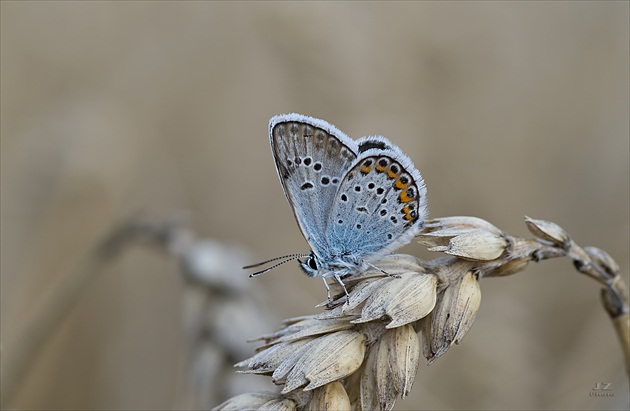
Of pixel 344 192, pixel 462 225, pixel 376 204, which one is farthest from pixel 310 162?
pixel 462 225

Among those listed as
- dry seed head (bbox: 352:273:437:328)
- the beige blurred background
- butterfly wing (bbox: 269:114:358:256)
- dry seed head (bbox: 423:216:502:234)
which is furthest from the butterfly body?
the beige blurred background

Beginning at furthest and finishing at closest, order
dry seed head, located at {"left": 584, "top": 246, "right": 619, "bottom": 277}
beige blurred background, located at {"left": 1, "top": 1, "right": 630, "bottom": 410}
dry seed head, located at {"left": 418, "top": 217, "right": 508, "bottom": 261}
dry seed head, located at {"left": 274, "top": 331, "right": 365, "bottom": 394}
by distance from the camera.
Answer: beige blurred background, located at {"left": 1, "top": 1, "right": 630, "bottom": 410}
dry seed head, located at {"left": 584, "top": 246, "right": 619, "bottom": 277}
dry seed head, located at {"left": 418, "top": 217, "right": 508, "bottom": 261}
dry seed head, located at {"left": 274, "top": 331, "right": 365, "bottom": 394}

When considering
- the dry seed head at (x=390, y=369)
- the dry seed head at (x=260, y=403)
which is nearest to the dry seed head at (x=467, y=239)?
the dry seed head at (x=390, y=369)

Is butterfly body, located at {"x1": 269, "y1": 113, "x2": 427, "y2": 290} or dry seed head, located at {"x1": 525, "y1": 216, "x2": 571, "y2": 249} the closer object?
dry seed head, located at {"x1": 525, "y1": 216, "x2": 571, "y2": 249}

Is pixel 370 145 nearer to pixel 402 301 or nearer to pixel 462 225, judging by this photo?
pixel 462 225

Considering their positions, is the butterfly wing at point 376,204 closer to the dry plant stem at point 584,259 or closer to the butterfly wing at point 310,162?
the butterfly wing at point 310,162

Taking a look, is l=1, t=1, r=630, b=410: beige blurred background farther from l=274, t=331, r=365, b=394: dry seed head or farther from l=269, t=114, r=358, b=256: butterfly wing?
l=274, t=331, r=365, b=394: dry seed head

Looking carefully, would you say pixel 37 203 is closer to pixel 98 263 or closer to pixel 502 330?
pixel 98 263
